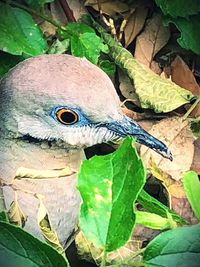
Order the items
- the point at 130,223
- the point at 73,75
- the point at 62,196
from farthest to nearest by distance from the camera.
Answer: the point at 62,196 < the point at 73,75 < the point at 130,223

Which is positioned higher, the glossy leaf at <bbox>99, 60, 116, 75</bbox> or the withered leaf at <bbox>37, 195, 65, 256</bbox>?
the withered leaf at <bbox>37, 195, 65, 256</bbox>

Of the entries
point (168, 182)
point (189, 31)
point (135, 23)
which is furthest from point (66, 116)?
point (135, 23)

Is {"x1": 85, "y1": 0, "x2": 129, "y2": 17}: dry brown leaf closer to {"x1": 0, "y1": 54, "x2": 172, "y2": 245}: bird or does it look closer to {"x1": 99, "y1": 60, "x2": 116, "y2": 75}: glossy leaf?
{"x1": 99, "y1": 60, "x2": 116, "y2": 75}: glossy leaf

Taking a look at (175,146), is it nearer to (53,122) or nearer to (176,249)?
(53,122)

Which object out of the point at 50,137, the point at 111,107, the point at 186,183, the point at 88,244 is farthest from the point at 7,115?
the point at 186,183

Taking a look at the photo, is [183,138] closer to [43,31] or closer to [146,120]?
[146,120]

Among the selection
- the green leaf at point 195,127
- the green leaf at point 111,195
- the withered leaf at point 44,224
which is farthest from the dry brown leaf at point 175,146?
the green leaf at point 111,195

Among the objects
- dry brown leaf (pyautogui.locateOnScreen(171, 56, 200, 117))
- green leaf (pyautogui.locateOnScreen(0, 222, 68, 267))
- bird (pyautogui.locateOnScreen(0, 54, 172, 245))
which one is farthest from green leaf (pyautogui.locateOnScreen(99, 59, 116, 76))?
green leaf (pyautogui.locateOnScreen(0, 222, 68, 267))
